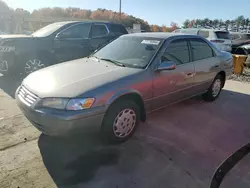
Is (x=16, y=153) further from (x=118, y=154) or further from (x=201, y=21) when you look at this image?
(x=201, y=21)

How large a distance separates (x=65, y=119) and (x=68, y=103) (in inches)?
7.5

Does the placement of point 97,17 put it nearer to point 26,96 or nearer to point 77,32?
Answer: point 77,32

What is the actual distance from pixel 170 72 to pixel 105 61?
1100mm

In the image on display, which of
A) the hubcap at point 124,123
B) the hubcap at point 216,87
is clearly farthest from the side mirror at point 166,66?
the hubcap at point 216,87

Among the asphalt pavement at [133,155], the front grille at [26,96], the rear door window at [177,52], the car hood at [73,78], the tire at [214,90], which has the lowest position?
the asphalt pavement at [133,155]

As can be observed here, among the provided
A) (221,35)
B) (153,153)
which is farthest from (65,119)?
(221,35)

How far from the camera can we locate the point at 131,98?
10.8 ft

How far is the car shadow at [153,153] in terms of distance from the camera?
Answer: 2.57 meters

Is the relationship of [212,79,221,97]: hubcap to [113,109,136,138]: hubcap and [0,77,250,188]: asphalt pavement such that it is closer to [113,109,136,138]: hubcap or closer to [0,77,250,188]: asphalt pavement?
[0,77,250,188]: asphalt pavement

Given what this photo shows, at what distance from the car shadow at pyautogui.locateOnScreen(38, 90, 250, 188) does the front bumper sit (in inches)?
8.5

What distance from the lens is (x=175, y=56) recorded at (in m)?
3.99

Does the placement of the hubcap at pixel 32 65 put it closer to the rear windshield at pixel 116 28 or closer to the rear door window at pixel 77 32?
the rear door window at pixel 77 32

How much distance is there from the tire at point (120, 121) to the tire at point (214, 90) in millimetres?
2506

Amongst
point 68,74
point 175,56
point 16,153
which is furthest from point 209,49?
point 16,153
